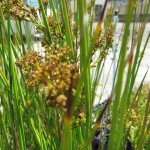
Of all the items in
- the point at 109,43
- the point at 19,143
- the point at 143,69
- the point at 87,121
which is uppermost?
the point at 109,43

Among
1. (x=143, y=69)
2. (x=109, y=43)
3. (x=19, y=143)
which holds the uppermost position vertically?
(x=109, y=43)

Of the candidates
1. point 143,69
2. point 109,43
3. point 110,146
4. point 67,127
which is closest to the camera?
point 67,127

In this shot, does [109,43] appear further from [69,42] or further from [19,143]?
[19,143]

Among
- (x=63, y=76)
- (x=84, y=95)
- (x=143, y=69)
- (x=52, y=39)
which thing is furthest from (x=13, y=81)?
(x=143, y=69)

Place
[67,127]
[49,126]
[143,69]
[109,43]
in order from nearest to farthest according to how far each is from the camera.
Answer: [67,127]
[109,43]
[49,126]
[143,69]

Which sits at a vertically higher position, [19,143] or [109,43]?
[109,43]

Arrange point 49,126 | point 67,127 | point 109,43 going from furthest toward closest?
point 49,126, point 109,43, point 67,127

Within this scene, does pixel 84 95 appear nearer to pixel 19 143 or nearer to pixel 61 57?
pixel 61 57

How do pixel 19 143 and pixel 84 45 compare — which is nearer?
pixel 84 45

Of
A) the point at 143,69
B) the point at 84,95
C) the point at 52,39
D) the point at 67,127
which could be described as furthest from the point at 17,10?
the point at 143,69
